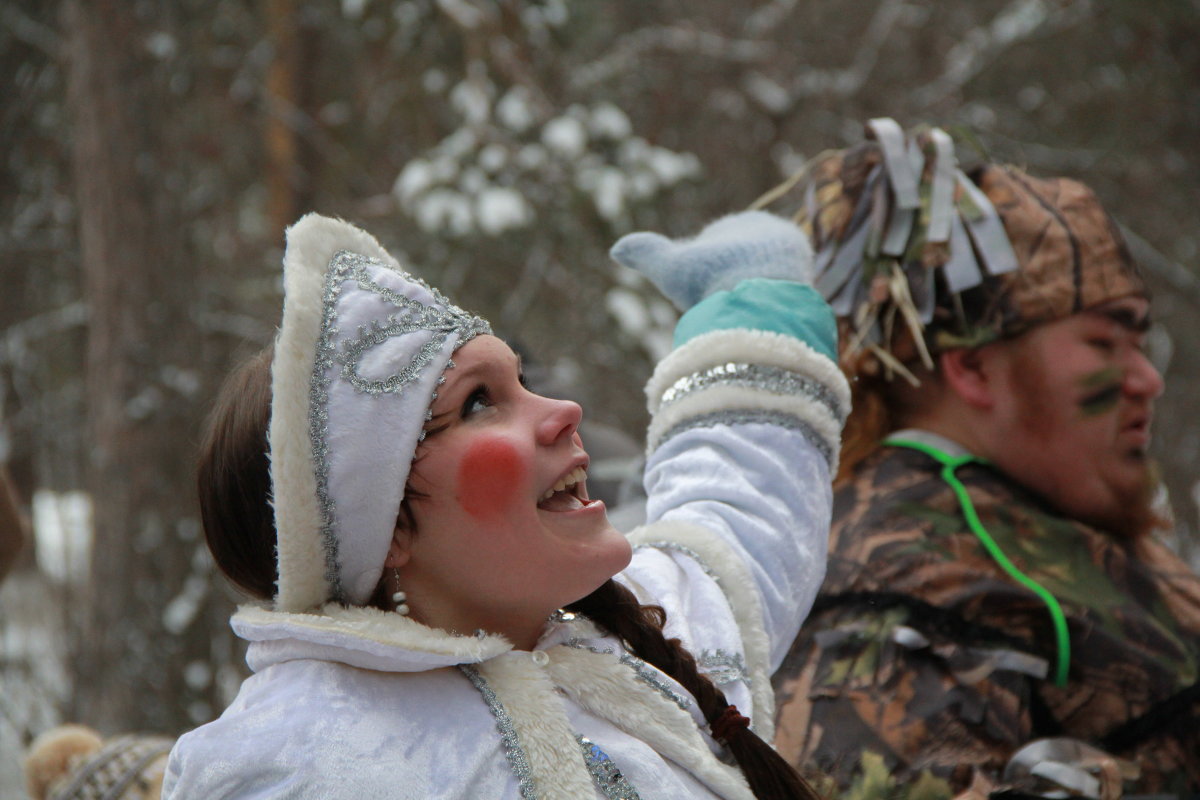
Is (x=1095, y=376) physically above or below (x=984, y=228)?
below

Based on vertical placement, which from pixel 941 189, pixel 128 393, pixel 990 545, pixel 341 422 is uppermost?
pixel 341 422

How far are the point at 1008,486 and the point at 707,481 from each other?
826 millimetres

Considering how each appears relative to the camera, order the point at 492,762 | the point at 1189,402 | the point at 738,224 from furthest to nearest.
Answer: the point at 1189,402, the point at 738,224, the point at 492,762

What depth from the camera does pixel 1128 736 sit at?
2.20 m

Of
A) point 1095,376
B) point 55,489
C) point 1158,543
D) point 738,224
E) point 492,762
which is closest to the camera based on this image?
point 492,762

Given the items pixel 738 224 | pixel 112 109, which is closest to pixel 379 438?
pixel 738 224

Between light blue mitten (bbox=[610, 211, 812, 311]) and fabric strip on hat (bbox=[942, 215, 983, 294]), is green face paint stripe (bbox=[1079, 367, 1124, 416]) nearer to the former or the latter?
fabric strip on hat (bbox=[942, 215, 983, 294])

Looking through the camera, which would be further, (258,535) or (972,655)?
(972,655)

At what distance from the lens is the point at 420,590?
1.46 m

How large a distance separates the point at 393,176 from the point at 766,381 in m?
6.49

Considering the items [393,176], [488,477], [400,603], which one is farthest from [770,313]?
[393,176]

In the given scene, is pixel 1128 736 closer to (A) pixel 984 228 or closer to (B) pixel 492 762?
(A) pixel 984 228

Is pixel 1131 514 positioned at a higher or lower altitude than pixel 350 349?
lower

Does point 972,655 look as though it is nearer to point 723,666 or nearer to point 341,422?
point 723,666
